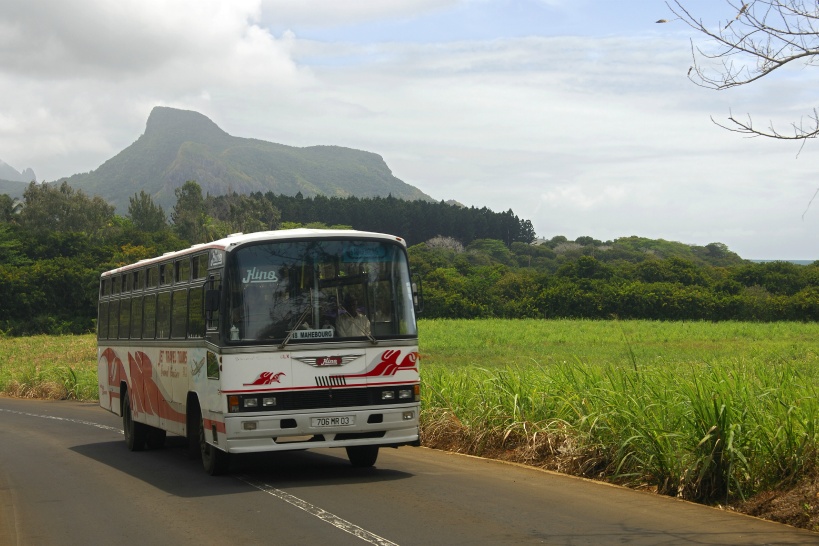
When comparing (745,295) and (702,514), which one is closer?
(702,514)

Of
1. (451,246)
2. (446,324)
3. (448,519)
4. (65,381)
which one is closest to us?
(448,519)

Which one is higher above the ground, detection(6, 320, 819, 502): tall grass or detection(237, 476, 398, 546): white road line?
detection(6, 320, 819, 502): tall grass

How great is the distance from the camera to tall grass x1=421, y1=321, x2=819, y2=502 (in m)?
9.44

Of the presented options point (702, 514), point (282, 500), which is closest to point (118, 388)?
point (282, 500)

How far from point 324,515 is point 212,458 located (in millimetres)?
3464

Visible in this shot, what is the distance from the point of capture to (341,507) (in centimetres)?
971

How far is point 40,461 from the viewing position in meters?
15.3

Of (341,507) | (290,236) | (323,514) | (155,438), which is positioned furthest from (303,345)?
(155,438)

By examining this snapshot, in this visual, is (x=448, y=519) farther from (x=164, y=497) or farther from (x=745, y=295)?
(x=745, y=295)

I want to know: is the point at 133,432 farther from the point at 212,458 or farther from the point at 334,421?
the point at 334,421

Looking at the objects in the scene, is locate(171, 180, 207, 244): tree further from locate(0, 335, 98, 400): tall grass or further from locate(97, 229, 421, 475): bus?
locate(97, 229, 421, 475): bus

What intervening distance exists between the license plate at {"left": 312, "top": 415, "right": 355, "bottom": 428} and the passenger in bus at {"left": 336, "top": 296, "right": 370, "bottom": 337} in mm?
973

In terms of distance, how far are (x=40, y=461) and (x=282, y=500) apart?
6652mm

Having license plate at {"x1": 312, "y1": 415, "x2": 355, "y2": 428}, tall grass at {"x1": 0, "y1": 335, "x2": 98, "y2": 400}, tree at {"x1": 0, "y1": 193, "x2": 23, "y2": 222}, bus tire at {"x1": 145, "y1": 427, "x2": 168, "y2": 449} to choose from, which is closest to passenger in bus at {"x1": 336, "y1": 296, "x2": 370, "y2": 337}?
license plate at {"x1": 312, "y1": 415, "x2": 355, "y2": 428}
